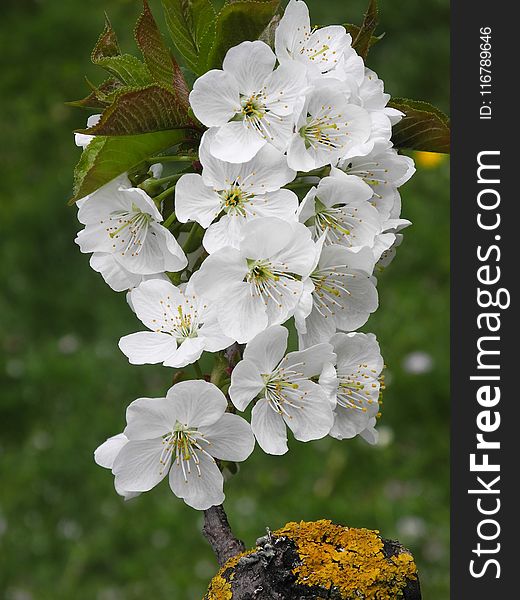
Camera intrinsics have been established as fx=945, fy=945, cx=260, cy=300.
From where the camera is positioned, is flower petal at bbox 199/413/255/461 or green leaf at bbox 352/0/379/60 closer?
flower petal at bbox 199/413/255/461

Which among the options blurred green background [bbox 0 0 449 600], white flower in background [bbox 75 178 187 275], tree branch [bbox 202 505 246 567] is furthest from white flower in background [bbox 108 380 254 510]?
blurred green background [bbox 0 0 449 600]

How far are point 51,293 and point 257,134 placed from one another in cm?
285

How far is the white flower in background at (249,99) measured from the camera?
1408mm

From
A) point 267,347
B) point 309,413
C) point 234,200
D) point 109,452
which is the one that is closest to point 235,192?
point 234,200

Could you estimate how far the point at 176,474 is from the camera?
146cm

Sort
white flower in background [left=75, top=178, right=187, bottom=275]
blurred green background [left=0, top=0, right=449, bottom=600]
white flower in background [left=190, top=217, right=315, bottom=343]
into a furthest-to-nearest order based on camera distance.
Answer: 1. blurred green background [left=0, top=0, right=449, bottom=600]
2. white flower in background [left=75, top=178, right=187, bottom=275]
3. white flower in background [left=190, top=217, right=315, bottom=343]

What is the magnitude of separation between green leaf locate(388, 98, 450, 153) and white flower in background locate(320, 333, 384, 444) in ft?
1.20

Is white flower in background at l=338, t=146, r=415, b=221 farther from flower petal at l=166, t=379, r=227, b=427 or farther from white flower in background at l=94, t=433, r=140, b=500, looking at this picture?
white flower in background at l=94, t=433, r=140, b=500

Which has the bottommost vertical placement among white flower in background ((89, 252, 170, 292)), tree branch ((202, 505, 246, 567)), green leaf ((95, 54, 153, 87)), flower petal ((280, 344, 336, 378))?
tree branch ((202, 505, 246, 567))

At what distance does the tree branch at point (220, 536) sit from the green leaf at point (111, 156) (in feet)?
1.84

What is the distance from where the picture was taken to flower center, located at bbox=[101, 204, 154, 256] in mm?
1494

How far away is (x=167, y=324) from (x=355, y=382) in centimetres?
32

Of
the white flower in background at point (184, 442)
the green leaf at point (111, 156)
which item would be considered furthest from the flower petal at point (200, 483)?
the green leaf at point (111, 156)

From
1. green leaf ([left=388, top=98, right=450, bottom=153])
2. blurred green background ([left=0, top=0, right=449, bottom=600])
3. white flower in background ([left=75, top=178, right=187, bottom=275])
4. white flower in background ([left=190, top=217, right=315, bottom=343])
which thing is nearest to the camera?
white flower in background ([left=190, top=217, right=315, bottom=343])
